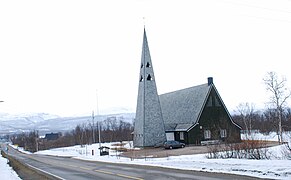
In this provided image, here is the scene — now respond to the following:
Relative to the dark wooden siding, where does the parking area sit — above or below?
below

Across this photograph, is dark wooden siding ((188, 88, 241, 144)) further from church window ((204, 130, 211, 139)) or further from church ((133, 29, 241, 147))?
church window ((204, 130, 211, 139))

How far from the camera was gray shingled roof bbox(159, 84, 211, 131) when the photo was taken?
1820 inches

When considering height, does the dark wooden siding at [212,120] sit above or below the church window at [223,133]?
above

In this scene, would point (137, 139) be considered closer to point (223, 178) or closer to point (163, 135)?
point (163, 135)

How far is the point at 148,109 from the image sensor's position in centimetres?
4391

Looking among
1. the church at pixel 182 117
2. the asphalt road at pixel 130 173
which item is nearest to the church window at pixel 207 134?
the church at pixel 182 117

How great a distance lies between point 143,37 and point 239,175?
33065mm

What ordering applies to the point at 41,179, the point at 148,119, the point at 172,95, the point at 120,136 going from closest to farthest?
the point at 41,179 < the point at 148,119 < the point at 172,95 < the point at 120,136

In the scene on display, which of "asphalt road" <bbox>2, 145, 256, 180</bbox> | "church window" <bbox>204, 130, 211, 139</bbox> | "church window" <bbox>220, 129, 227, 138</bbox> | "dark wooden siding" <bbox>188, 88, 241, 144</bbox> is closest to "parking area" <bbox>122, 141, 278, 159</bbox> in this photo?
"church window" <bbox>220, 129, 227, 138</bbox>

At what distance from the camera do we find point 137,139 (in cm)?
4556

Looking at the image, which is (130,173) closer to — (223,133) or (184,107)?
(223,133)

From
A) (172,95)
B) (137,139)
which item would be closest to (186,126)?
(137,139)

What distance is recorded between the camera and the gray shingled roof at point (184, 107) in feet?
152

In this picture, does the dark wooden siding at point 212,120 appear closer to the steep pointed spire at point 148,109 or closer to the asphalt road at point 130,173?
the steep pointed spire at point 148,109
